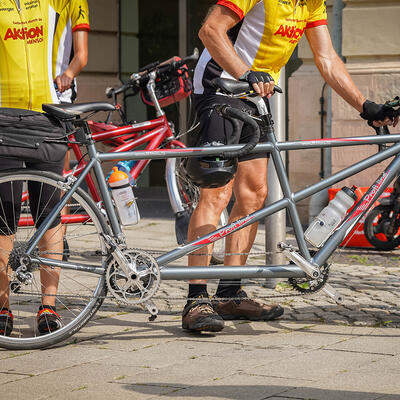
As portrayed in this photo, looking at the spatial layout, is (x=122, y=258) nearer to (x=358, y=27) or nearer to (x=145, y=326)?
(x=145, y=326)

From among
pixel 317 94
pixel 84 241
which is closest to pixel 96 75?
pixel 317 94

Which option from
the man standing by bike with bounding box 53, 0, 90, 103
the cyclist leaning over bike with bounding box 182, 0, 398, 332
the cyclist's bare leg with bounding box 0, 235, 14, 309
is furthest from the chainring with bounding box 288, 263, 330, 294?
the man standing by bike with bounding box 53, 0, 90, 103

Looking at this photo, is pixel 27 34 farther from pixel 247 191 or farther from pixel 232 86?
pixel 247 191

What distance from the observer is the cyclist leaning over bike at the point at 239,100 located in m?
4.89

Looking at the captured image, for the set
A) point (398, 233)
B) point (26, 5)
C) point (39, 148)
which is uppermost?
point (26, 5)

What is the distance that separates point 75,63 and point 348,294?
207cm

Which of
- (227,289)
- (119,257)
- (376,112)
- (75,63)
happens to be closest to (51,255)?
(119,257)

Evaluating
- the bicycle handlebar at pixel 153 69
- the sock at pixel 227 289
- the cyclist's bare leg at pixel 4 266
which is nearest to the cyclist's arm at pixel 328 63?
the sock at pixel 227 289

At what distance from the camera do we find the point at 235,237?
5352mm

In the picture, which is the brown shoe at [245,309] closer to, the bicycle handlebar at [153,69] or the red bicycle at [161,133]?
the red bicycle at [161,133]

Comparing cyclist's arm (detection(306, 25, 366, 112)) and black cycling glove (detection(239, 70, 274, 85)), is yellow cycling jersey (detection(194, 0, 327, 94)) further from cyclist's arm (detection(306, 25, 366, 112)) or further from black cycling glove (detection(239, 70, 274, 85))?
black cycling glove (detection(239, 70, 274, 85))

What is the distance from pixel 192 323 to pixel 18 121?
4.16 feet

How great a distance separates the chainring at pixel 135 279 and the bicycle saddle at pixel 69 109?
2.20 feet

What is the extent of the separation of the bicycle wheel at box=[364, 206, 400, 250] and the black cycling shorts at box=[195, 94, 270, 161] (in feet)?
10.1
